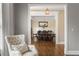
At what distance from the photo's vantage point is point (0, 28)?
3645 millimetres

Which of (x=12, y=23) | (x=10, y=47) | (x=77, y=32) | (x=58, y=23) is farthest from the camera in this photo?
(x=58, y=23)

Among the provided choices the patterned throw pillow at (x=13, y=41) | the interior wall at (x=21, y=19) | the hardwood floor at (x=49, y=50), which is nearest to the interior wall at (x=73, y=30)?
the hardwood floor at (x=49, y=50)

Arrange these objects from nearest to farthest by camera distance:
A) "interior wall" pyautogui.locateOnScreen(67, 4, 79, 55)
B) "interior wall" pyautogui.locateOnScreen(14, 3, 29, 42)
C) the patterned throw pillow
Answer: the patterned throw pillow, "interior wall" pyautogui.locateOnScreen(14, 3, 29, 42), "interior wall" pyautogui.locateOnScreen(67, 4, 79, 55)

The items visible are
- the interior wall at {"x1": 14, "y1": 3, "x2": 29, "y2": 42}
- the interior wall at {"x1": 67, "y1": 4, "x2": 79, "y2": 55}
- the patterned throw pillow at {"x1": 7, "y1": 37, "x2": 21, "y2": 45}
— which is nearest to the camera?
the patterned throw pillow at {"x1": 7, "y1": 37, "x2": 21, "y2": 45}

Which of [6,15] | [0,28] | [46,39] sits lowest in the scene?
[46,39]

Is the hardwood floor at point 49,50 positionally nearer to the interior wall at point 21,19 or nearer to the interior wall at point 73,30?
the interior wall at point 73,30

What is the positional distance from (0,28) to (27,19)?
1.15m

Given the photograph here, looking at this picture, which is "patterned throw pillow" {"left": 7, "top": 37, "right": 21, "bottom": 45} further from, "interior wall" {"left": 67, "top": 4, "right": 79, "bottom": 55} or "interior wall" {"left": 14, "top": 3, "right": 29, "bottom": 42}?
"interior wall" {"left": 67, "top": 4, "right": 79, "bottom": 55}

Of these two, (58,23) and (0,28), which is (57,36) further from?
(0,28)

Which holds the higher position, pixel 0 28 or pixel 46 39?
pixel 0 28

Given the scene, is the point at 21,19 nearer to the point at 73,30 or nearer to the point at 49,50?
the point at 49,50

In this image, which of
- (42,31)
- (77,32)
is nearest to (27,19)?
(77,32)

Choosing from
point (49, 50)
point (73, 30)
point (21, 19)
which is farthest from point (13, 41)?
point (73, 30)

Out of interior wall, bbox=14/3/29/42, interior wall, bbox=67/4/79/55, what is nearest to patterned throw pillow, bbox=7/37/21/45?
interior wall, bbox=14/3/29/42
